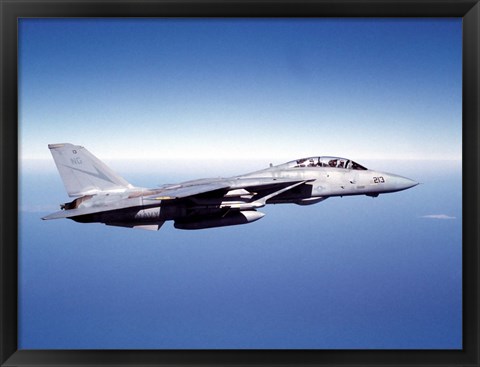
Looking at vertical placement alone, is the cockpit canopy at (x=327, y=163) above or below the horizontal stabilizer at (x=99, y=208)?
above

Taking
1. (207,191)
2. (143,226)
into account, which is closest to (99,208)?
(143,226)

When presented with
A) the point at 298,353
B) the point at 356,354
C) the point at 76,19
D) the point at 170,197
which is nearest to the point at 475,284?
the point at 356,354

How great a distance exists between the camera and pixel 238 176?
27.6 feet

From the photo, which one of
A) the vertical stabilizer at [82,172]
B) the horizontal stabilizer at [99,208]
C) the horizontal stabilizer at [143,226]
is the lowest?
the horizontal stabilizer at [143,226]

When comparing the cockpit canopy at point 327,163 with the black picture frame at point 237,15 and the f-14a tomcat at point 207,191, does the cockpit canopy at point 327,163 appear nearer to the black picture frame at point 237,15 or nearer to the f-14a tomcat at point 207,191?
the f-14a tomcat at point 207,191

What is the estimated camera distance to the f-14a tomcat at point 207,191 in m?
8.14

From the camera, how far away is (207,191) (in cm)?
782

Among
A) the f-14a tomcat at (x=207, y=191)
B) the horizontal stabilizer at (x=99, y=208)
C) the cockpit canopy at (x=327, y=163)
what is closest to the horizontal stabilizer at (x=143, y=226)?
the f-14a tomcat at (x=207, y=191)

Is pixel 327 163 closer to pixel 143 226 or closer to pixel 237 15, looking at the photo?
pixel 143 226

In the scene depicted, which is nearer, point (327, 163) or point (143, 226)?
point (143, 226)

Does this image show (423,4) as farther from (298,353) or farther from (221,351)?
(221,351)

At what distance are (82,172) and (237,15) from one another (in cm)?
450

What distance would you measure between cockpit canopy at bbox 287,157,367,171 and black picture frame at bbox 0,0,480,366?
3307 millimetres

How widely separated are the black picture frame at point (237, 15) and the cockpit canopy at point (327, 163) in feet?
10.8
